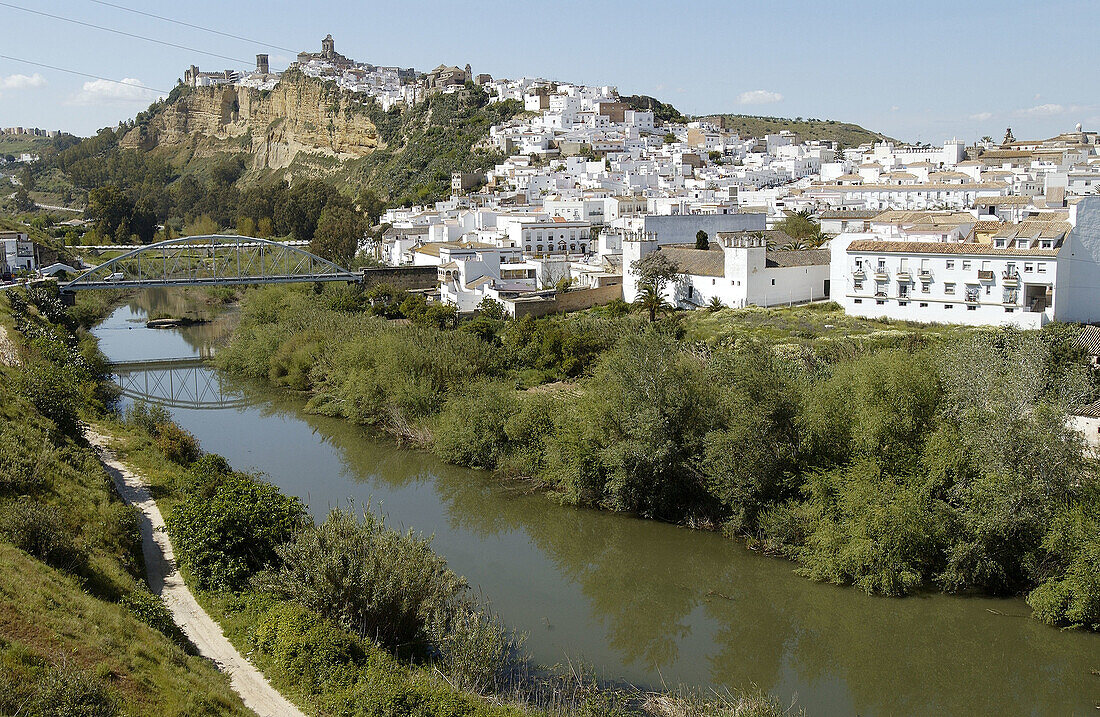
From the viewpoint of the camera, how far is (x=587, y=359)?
69.5ft

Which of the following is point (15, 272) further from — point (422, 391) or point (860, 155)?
point (860, 155)

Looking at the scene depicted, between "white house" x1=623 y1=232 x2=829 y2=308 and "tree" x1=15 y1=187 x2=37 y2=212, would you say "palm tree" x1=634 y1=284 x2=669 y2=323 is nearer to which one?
"white house" x1=623 y1=232 x2=829 y2=308

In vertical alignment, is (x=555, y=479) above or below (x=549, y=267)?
below

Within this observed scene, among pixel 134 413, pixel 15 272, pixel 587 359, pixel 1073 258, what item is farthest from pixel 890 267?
pixel 15 272

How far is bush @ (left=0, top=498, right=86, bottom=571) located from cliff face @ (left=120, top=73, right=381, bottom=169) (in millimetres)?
64614

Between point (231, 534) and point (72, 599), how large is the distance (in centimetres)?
245

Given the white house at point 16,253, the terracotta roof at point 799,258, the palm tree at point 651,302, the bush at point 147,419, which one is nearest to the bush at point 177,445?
the bush at point 147,419

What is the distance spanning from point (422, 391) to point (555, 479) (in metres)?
4.66

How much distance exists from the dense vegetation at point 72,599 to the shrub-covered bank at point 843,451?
6.49 metres

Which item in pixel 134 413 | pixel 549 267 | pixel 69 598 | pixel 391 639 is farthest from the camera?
pixel 549 267

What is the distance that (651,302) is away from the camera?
25.1 meters

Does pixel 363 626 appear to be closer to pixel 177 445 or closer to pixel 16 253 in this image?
pixel 177 445

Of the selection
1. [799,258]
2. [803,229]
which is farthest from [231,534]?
[803,229]

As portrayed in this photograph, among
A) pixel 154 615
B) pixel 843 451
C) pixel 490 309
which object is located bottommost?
pixel 154 615
